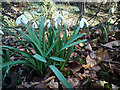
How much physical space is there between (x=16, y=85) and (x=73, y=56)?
71 cm

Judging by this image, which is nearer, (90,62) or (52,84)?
(52,84)

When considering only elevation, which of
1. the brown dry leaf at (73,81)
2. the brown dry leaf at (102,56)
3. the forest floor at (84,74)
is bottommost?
the brown dry leaf at (73,81)

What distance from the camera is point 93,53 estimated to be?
4.08 ft

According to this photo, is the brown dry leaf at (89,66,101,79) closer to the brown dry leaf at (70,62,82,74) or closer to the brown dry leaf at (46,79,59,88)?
the brown dry leaf at (70,62,82,74)

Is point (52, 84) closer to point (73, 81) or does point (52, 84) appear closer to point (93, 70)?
point (73, 81)

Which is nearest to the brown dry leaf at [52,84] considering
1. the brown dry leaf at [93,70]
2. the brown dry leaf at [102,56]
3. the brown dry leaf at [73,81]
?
the brown dry leaf at [73,81]

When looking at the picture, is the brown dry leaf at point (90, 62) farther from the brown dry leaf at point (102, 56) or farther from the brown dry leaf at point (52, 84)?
the brown dry leaf at point (52, 84)

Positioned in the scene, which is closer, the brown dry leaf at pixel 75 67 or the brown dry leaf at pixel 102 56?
the brown dry leaf at pixel 75 67

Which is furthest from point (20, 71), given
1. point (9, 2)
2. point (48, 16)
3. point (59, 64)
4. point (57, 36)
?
point (9, 2)

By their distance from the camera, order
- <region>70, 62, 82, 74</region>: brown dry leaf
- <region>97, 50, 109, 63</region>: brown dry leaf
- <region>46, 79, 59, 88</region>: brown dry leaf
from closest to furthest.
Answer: <region>46, 79, 59, 88</region>: brown dry leaf → <region>70, 62, 82, 74</region>: brown dry leaf → <region>97, 50, 109, 63</region>: brown dry leaf

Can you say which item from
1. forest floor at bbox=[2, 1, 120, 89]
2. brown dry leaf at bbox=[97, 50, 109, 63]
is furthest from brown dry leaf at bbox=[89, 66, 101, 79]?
brown dry leaf at bbox=[97, 50, 109, 63]

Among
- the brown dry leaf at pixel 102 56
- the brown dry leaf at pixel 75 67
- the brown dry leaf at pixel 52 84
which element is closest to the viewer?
the brown dry leaf at pixel 52 84

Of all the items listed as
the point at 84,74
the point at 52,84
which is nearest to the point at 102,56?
the point at 84,74

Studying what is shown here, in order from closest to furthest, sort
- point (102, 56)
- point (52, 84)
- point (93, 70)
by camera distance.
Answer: point (52, 84)
point (93, 70)
point (102, 56)
